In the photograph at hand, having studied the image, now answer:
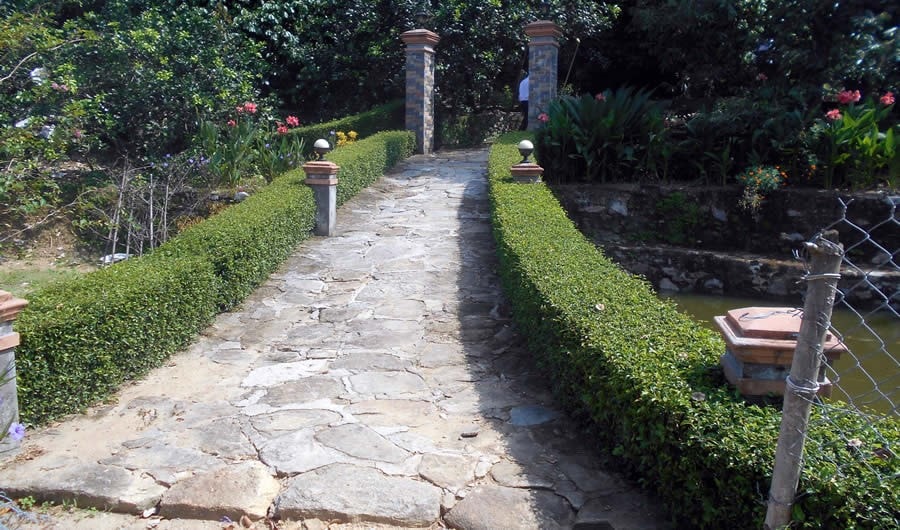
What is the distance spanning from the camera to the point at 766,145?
9.84 m

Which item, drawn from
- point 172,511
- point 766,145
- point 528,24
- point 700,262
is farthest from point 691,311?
point 528,24

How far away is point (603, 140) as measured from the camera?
32.7ft

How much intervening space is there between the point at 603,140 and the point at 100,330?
24.6 feet

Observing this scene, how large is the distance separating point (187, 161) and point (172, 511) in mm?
7642

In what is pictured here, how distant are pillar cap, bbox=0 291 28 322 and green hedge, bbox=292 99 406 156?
8.70 m

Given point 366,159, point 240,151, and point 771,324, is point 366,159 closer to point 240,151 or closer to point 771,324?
point 240,151

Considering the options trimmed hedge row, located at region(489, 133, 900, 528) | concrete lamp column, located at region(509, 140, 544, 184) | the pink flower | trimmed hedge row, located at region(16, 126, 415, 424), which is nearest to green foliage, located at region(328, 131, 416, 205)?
trimmed hedge row, located at region(16, 126, 415, 424)

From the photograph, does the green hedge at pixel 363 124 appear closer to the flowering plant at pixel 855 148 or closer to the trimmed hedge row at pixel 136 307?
the trimmed hedge row at pixel 136 307

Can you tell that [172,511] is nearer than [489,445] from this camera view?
Yes

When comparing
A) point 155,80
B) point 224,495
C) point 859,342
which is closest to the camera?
point 224,495

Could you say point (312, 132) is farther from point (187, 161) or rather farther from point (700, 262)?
point (700, 262)

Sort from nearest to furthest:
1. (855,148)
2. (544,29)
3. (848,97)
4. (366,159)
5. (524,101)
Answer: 1. (855,148)
2. (848,97)
3. (366,159)
4. (544,29)
5. (524,101)

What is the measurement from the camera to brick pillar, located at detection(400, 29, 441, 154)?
13.5 meters

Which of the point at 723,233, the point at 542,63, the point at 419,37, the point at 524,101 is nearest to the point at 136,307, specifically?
the point at 723,233
